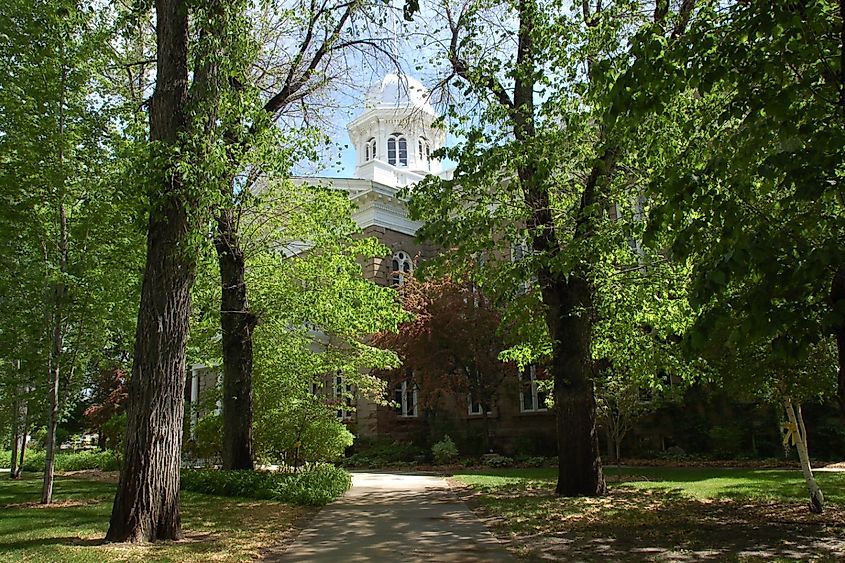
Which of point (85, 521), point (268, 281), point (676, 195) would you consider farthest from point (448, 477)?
point (676, 195)

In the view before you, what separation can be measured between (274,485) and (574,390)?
6.03m

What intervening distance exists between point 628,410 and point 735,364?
29.4ft

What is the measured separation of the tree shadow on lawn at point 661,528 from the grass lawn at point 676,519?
11 millimetres

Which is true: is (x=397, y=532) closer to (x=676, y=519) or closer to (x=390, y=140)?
(x=676, y=519)

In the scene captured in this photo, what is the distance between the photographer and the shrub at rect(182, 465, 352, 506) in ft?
41.0

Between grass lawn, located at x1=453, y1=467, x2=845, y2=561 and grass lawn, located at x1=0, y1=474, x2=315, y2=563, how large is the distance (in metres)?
3.17

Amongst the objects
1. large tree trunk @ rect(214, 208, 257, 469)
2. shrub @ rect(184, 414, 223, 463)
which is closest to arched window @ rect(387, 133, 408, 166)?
shrub @ rect(184, 414, 223, 463)

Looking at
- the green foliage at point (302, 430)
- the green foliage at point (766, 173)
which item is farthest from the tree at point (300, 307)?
the green foliage at point (766, 173)

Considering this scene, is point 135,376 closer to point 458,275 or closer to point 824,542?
point 458,275

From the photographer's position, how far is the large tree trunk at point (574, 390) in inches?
462

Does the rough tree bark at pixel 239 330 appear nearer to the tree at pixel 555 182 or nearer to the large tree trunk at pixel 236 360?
the large tree trunk at pixel 236 360

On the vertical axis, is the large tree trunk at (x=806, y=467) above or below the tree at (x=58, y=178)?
below

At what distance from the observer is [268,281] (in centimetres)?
1560

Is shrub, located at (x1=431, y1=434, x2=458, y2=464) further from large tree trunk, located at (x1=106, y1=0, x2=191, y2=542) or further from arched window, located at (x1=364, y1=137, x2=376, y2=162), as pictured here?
arched window, located at (x1=364, y1=137, x2=376, y2=162)
